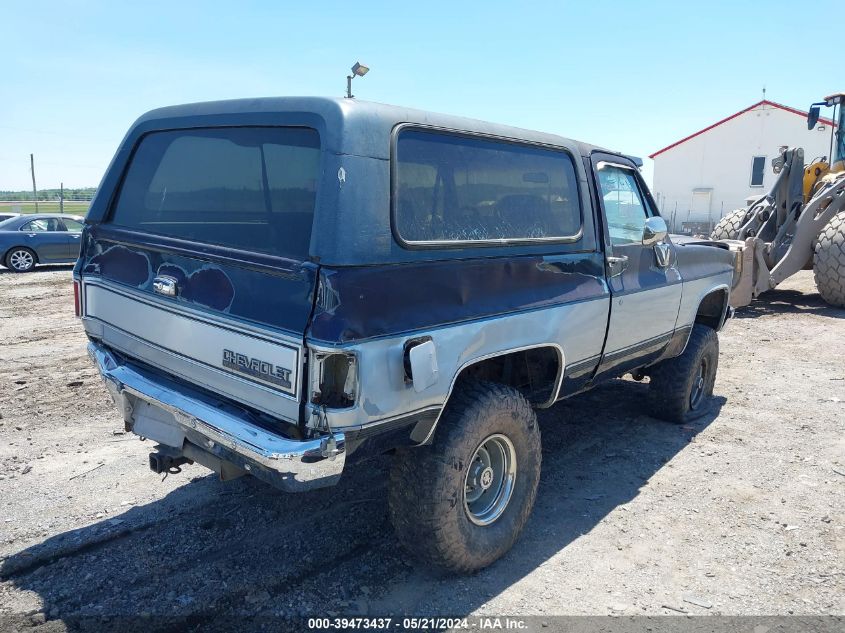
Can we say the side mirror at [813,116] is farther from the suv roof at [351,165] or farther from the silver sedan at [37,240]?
the silver sedan at [37,240]

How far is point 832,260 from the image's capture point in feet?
31.5

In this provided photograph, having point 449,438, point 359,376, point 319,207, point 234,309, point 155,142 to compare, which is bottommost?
point 449,438

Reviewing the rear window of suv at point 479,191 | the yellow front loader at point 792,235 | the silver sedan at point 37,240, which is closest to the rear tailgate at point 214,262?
the rear window of suv at point 479,191

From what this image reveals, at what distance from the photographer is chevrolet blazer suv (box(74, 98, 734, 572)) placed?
2.49 meters

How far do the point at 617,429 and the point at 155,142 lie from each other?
157 inches

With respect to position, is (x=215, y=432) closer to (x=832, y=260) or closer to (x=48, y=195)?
(x=832, y=260)

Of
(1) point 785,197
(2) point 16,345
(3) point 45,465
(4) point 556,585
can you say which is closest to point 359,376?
(4) point 556,585

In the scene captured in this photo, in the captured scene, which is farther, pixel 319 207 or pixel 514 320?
pixel 514 320

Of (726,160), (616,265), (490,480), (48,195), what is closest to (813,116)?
(616,265)

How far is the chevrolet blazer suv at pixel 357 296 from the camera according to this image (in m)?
2.49

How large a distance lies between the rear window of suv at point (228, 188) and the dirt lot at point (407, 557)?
162cm

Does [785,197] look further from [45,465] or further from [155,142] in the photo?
[45,465]

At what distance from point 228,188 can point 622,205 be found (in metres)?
2.61

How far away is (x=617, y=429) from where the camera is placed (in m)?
5.24
